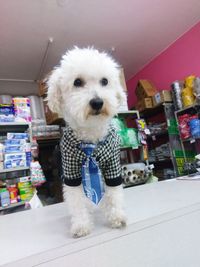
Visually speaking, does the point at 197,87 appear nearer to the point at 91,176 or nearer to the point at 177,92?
the point at 177,92

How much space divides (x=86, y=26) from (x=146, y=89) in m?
1.11

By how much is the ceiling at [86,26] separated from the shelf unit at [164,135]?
0.82m

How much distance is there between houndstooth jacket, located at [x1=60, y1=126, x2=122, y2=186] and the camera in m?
0.58

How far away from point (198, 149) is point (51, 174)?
179cm

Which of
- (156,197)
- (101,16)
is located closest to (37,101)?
(101,16)

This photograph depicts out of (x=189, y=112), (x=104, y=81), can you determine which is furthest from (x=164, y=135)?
(x=104, y=81)

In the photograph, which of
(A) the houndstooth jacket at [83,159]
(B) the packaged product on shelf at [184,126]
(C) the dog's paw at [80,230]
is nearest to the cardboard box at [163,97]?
(B) the packaged product on shelf at [184,126]

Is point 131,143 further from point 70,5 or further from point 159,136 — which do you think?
point 70,5

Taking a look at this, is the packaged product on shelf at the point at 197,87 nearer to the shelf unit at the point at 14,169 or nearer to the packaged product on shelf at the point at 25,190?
the shelf unit at the point at 14,169

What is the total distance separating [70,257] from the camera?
0.48 m

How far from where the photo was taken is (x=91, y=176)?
588mm

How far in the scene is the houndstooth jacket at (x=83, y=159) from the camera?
582 mm

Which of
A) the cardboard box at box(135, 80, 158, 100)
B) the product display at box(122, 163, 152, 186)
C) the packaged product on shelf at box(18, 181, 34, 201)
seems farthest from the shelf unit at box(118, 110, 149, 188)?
the packaged product on shelf at box(18, 181, 34, 201)

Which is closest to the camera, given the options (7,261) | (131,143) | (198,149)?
(7,261)
